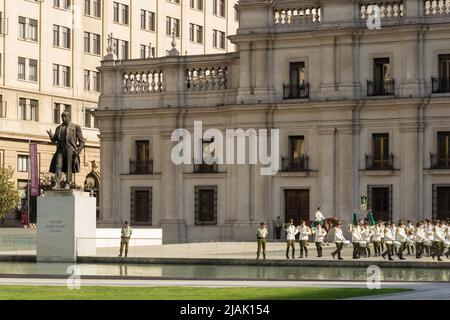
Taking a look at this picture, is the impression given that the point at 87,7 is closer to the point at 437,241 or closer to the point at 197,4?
the point at 197,4

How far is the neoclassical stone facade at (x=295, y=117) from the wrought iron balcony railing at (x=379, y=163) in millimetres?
78

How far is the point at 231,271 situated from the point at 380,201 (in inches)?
1009

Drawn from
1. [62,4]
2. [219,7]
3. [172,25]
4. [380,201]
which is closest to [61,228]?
[380,201]

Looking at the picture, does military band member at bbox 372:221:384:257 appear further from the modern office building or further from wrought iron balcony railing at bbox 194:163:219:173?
the modern office building

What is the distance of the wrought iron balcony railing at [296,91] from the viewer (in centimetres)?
7500

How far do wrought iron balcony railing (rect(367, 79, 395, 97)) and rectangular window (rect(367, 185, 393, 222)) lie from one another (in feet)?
16.8

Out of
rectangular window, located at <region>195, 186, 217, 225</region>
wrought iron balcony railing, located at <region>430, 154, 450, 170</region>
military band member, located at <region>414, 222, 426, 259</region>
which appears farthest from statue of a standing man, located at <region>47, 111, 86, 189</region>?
wrought iron balcony railing, located at <region>430, 154, 450, 170</region>

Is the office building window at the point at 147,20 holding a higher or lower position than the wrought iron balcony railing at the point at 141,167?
higher

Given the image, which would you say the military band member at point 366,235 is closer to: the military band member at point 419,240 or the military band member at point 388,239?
the military band member at point 388,239

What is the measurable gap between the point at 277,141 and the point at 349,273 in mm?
28161

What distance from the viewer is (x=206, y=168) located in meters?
77.6

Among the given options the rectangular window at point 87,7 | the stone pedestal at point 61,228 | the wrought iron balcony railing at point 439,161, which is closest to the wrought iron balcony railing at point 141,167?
the wrought iron balcony railing at point 439,161

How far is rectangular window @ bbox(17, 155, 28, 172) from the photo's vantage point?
100188mm
